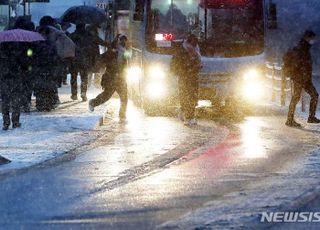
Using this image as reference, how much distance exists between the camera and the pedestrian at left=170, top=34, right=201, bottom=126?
17312 mm

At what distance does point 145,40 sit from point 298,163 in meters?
8.15

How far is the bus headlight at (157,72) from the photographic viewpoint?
1873 centimetres

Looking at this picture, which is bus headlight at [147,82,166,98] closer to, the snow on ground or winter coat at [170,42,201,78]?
winter coat at [170,42,201,78]

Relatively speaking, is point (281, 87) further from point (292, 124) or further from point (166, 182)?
point (166, 182)

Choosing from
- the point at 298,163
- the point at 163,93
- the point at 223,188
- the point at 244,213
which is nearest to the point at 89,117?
the point at 163,93

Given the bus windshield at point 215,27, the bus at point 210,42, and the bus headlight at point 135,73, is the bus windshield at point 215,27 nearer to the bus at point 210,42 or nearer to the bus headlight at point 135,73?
the bus at point 210,42

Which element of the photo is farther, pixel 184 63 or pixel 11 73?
pixel 184 63

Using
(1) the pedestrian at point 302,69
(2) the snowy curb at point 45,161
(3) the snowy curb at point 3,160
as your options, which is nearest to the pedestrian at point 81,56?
(1) the pedestrian at point 302,69

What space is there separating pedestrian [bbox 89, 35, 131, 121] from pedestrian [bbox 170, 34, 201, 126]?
3.58ft

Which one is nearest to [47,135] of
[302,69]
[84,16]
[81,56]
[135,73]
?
[302,69]

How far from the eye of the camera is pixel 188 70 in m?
17.4

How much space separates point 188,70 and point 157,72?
1492 mm

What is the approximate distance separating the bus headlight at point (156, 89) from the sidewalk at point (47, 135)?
117cm

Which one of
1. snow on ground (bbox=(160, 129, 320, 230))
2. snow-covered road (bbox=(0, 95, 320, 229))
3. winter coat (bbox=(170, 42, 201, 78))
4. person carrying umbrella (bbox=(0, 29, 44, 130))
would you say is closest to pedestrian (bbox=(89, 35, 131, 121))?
winter coat (bbox=(170, 42, 201, 78))
